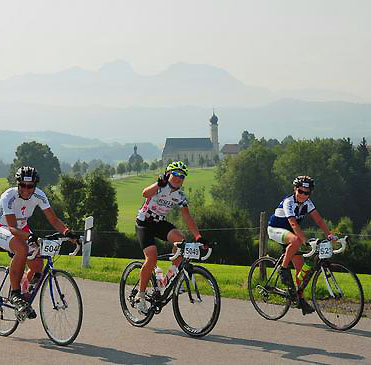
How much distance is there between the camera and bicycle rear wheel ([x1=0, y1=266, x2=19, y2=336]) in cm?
854

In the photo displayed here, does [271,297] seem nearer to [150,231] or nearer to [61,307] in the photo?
[150,231]

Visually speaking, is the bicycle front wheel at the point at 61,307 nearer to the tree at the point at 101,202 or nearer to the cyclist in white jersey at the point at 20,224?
the cyclist in white jersey at the point at 20,224

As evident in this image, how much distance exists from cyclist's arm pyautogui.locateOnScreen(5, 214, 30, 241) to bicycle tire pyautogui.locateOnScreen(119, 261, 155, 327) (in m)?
1.72

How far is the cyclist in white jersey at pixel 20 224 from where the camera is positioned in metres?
8.05

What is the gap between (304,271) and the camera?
9.34 meters

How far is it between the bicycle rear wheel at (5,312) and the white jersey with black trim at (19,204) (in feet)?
2.34

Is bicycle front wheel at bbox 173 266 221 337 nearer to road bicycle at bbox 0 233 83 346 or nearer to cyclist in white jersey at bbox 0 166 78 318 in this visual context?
road bicycle at bbox 0 233 83 346

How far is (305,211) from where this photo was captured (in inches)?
374

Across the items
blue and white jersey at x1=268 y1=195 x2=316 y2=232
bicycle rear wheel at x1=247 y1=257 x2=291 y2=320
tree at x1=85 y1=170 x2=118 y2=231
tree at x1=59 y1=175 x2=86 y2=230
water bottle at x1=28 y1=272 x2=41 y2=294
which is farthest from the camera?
tree at x1=59 y1=175 x2=86 y2=230

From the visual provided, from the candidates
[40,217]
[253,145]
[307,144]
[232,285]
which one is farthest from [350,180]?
[232,285]

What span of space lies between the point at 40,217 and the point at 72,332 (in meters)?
65.6

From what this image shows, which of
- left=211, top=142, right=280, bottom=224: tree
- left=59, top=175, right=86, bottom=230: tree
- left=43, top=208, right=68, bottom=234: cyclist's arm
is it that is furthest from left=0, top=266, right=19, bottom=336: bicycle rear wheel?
left=211, top=142, right=280, bottom=224: tree

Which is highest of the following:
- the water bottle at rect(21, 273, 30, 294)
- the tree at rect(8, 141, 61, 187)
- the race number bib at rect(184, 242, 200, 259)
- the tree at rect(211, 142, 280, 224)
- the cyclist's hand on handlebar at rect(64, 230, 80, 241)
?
the tree at rect(8, 141, 61, 187)

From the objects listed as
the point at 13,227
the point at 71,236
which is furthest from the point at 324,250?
the point at 13,227
